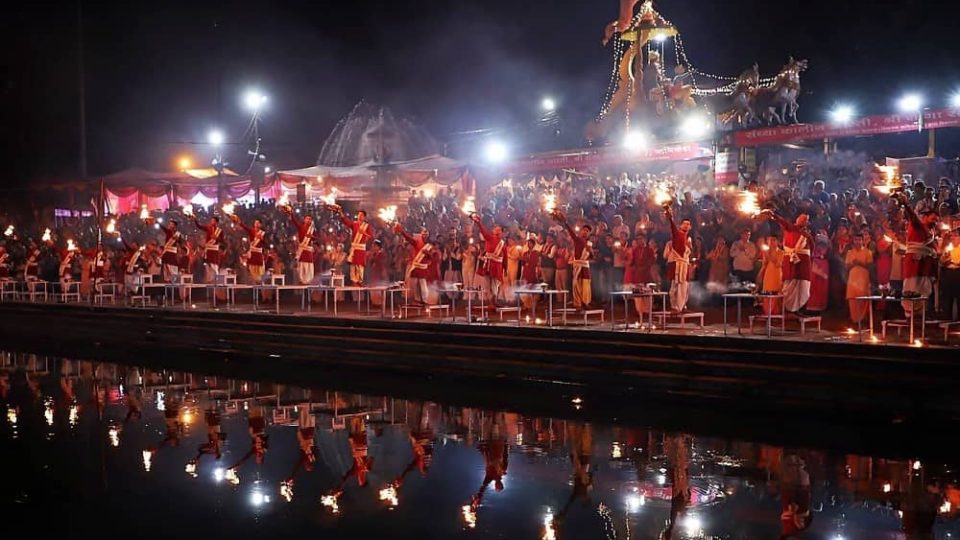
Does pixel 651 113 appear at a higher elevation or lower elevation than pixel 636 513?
higher

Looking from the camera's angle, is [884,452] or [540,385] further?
[540,385]

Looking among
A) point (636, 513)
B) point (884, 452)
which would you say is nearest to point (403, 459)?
point (636, 513)

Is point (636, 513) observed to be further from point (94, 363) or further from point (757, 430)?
point (94, 363)

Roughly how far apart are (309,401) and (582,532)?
6381mm

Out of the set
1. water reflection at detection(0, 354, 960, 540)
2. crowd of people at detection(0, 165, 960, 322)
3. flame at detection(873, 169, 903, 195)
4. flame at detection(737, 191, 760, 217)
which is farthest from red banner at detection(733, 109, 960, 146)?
water reflection at detection(0, 354, 960, 540)

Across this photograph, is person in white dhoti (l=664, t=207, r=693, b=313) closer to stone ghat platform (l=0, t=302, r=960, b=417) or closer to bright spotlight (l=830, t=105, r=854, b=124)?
stone ghat platform (l=0, t=302, r=960, b=417)

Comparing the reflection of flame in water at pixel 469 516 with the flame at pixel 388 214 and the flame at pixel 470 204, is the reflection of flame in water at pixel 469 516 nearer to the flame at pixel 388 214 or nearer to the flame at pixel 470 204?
the flame at pixel 388 214

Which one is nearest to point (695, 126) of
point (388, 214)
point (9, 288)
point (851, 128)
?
point (851, 128)

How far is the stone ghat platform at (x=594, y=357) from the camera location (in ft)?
33.4

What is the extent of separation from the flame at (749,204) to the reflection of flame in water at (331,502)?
9463 mm

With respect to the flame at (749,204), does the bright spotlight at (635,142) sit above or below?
above

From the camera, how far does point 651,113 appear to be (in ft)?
77.9

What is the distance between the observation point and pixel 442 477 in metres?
8.36

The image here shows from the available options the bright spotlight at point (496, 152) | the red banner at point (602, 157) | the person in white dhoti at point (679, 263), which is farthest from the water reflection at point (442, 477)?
the bright spotlight at point (496, 152)
